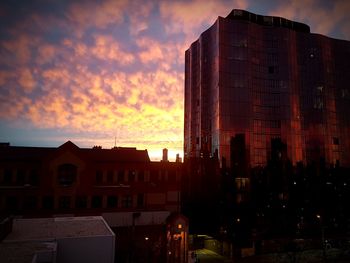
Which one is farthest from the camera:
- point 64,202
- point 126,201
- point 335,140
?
point 335,140

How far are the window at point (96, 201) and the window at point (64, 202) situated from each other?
11.3 ft

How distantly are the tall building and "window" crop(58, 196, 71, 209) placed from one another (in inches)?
1449

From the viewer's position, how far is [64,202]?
40.9 meters

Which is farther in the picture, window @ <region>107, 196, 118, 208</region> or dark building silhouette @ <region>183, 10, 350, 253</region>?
dark building silhouette @ <region>183, 10, 350, 253</region>

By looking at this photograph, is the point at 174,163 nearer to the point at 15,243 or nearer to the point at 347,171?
the point at 15,243

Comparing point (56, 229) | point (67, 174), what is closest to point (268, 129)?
point (67, 174)

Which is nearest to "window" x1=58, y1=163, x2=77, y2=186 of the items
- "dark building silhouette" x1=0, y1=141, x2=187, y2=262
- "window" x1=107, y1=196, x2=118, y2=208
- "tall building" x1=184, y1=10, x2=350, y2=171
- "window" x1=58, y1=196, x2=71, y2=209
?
"dark building silhouette" x1=0, y1=141, x2=187, y2=262

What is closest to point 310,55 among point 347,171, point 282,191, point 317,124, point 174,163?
point 317,124

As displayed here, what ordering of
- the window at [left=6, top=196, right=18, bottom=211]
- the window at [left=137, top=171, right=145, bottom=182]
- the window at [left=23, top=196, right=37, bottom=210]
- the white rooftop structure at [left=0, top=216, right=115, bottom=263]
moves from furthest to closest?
the window at [left=137, top=171, right=145, bottom=182] < the window at [left=23, top=196, right=37, bottom=210] < the window at [left=6, top=196, right=18, bottom=211] < the white rooftop structure at [left=0, top=216, right=115, bottom=263]

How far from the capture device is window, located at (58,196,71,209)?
40688mm

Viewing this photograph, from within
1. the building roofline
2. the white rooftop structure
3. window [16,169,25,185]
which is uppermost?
the building roofline

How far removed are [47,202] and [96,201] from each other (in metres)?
6.90

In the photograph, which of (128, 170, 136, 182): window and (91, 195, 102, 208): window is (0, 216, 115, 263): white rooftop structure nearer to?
(91, 195, 102, 208): window

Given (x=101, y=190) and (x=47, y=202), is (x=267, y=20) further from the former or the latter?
(x=47, y=202)
